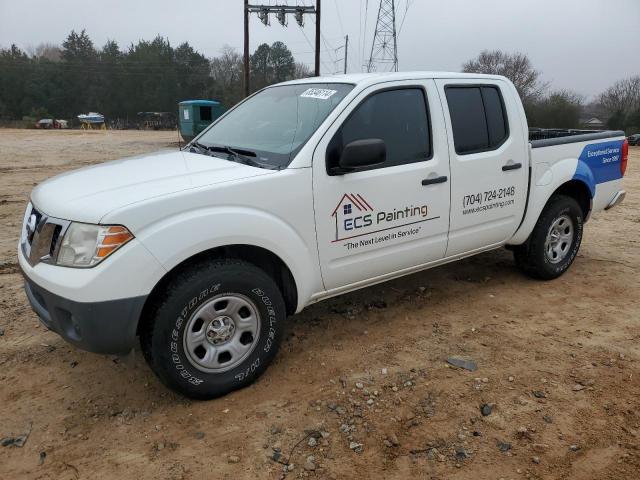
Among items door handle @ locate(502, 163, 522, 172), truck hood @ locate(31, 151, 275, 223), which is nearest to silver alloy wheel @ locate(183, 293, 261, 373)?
truck hood @ locate(31, 151, 275, 223)

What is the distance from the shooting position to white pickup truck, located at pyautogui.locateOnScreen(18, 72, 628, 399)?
2.60m

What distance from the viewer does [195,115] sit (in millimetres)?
18438

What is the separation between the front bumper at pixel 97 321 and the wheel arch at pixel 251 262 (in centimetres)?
12

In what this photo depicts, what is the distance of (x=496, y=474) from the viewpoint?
7.99ft

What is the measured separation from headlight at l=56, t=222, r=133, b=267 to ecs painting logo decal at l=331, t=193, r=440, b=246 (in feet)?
4.26

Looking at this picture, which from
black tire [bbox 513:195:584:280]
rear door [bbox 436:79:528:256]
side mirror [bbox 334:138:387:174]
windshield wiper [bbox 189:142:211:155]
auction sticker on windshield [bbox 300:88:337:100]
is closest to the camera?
side mirror [bbox 334:138:387:174]

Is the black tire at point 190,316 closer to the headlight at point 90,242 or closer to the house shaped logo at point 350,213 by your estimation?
the headlight at point 90,242

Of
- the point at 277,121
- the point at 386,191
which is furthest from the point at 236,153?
the point at 386,191

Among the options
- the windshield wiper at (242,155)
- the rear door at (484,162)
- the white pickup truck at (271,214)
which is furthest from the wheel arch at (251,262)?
the rear door at (484,162)

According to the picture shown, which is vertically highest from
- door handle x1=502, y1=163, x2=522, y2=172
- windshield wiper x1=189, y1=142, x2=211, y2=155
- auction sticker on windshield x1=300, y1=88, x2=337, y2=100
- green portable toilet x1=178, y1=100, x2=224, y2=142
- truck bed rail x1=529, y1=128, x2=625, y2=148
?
green portable toilet x1=178, y1=100, x2=224, y2=142

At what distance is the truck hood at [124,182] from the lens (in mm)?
2637

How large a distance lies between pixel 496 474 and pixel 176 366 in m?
1.73

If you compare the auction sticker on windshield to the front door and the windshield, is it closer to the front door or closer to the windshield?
the windshield

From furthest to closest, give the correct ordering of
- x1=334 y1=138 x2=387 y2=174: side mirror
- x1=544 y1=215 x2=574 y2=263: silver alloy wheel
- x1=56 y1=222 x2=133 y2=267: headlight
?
x1=544 y1=215 x2=574 y2=263: silver alloy wheel → x1=334 y1=138 x2=387 y2=174: side mirror → x1=56 y1=222 x2=133 y2=267: headlight
